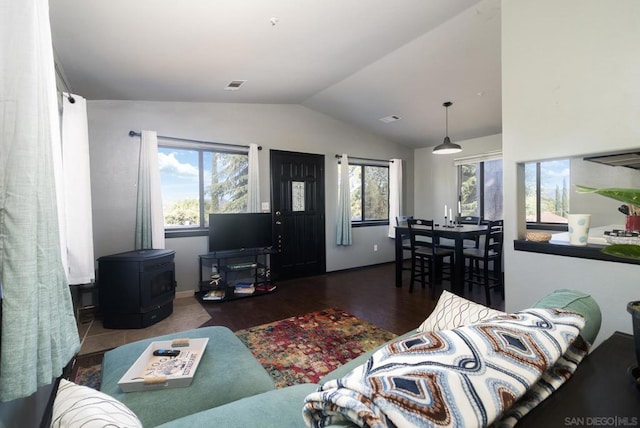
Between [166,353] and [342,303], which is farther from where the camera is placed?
[342,303]

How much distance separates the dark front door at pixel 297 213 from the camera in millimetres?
4590

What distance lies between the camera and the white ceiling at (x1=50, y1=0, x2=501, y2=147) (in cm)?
202

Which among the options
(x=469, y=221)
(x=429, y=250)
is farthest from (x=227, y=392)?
(x=469, y=221)

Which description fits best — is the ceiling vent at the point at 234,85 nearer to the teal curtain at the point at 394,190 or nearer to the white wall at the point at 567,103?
the white wall at the point at 567,103

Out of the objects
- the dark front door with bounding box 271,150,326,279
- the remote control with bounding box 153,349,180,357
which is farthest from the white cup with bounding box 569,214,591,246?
the dark front door with bounding box 271,150,326,279

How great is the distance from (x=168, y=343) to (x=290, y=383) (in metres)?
0.84

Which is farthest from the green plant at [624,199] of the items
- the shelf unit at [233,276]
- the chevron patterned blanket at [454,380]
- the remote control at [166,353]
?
the shelf unit at [233,276]

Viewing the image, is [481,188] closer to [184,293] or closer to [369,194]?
[369,194]

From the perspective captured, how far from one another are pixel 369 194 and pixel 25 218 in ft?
17.5

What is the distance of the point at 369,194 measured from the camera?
227 inches

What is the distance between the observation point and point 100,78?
2.74 meters

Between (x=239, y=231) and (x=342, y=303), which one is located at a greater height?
(x=239, y=231)

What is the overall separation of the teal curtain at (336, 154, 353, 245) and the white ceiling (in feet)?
4.04

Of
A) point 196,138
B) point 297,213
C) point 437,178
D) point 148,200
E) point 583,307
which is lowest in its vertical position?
point 583,307
